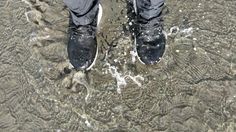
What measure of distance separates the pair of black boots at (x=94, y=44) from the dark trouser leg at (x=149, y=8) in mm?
63

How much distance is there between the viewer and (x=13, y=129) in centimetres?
183

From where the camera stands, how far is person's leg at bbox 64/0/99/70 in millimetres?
1769

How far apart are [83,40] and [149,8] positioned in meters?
0.37

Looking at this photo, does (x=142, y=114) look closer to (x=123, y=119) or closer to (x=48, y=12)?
(x=123, y=119)

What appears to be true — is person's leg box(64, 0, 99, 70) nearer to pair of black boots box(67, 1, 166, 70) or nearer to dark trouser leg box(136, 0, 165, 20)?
pair of black boots box(67, 1, 166, 70)

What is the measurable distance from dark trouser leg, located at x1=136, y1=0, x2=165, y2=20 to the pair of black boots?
63mm

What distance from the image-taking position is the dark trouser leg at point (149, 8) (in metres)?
1.63

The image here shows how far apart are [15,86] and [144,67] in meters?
0.67

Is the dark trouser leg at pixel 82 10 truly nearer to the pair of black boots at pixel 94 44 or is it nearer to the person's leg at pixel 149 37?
the pair of black boots at pixel 94 44

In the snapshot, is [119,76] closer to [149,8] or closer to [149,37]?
[149,37]

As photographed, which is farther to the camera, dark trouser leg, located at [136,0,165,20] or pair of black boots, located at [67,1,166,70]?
pair of black boots, located at [67,1,166,70]

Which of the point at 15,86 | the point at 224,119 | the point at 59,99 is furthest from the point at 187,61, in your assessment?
the point at 15,86

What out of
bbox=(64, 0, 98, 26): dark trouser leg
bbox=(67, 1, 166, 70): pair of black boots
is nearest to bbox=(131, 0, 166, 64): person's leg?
bbox=(67, 1, 166, 70): pair of black boots

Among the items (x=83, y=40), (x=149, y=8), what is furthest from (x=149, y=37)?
(x=83, y=40)
